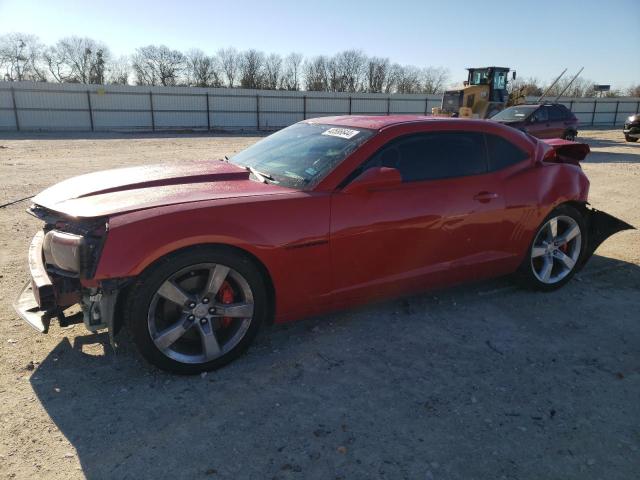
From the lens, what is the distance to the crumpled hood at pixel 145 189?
2.98 metres

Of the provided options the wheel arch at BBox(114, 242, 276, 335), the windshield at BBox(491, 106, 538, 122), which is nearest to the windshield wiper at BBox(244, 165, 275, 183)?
the wheel arch at BBox(114, 242, 276, 335)

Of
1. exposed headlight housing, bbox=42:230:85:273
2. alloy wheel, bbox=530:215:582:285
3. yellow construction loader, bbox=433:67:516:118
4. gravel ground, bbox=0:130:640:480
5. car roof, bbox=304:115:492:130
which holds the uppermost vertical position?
yellow construction loader, bbox=433:67:516:118

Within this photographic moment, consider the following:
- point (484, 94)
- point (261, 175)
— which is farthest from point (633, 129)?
point (261, 175)

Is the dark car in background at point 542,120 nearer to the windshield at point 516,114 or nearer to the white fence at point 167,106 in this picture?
the windshield at point 516,114

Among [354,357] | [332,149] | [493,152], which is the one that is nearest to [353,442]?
[354,357]

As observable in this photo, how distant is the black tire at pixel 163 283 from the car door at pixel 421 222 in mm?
596

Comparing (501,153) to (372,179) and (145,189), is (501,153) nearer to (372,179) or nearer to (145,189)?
(372,179)

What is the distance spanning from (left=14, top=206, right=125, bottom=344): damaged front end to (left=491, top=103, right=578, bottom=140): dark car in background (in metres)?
16.0

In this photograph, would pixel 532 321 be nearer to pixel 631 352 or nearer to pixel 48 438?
pixel 631 352

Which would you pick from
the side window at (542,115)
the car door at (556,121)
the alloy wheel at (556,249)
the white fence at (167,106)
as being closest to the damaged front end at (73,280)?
the alloy wheel at (556,249)

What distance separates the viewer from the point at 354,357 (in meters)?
3.33

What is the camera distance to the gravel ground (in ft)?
7.77

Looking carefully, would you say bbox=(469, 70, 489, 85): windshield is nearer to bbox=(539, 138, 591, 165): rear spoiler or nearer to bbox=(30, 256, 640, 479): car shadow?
bbox=(539, 138, 591, 165): rear spoiler

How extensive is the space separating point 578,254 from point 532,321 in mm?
1153
